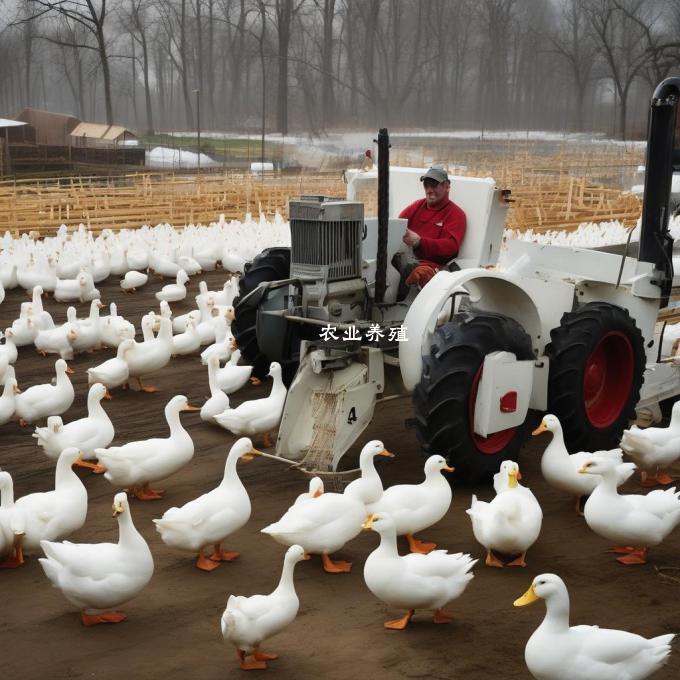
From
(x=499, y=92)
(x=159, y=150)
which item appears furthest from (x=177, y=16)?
(x=499, y=92)

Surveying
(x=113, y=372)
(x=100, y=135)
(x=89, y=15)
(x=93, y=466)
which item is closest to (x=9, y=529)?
(x=93, y=466)

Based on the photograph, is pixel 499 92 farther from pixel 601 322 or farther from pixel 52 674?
pixel 52 674

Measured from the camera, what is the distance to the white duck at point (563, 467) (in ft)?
18.5

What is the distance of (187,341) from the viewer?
31.2 feet

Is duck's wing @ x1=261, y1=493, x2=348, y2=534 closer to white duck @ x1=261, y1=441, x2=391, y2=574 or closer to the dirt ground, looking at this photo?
white duck @ x1=261, y1=441, x2=391, y2=574

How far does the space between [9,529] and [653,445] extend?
3853 mm

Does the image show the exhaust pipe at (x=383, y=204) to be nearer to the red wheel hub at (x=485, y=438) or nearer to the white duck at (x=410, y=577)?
the red wheel hub at (x=485, y=438)

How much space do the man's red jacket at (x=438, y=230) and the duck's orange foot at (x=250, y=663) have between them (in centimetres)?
346

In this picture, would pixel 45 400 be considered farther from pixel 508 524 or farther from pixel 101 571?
pixel 508 524

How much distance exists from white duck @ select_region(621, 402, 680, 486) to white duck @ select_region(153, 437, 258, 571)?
2520 mm

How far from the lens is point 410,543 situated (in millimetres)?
5199

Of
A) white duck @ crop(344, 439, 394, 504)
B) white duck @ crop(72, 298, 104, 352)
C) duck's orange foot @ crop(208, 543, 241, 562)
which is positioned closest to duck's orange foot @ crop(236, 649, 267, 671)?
duck's orange foot @ crop(208, 543, 241, 562)

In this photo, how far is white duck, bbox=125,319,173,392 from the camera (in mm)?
8312

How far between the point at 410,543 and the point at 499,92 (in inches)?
1158
